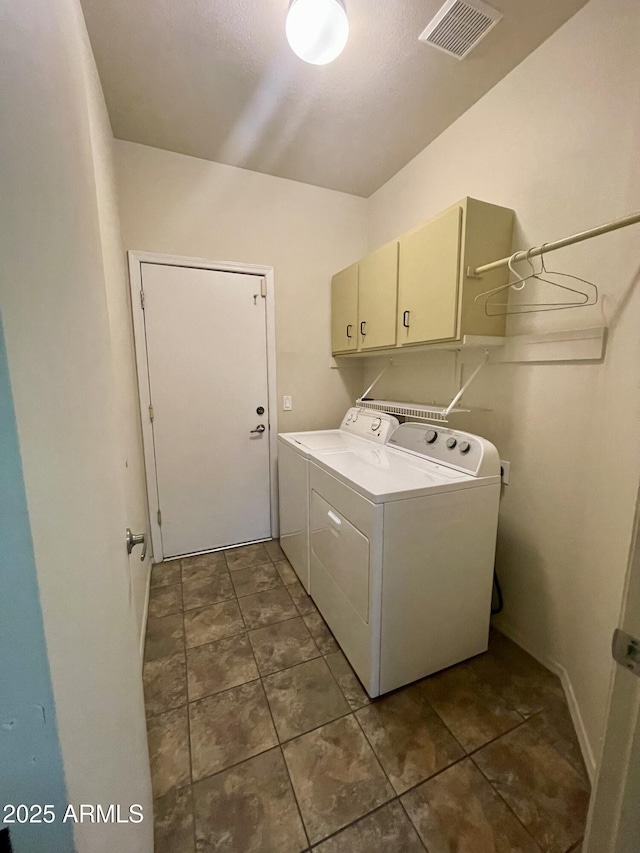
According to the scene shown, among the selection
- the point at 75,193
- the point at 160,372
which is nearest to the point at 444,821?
the point at 75,193

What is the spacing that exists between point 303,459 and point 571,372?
4.56 ft

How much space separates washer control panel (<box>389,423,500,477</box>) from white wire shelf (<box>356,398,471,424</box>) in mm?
72

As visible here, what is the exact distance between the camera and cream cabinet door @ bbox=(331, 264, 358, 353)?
2.46 m

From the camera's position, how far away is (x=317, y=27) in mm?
1289

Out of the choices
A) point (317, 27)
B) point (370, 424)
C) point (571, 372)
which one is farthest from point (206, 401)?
point (571, 372)

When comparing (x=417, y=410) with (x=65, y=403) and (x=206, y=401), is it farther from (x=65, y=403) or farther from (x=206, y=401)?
(x=65, y=403)

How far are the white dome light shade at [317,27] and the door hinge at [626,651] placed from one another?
6.60ft

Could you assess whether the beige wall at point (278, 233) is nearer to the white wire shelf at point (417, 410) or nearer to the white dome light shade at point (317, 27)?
the white wire shelf at point (417, 410)

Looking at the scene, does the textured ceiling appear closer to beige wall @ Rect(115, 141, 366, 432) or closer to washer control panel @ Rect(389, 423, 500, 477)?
beige wall @ Rect(115, 141, 366, 432)

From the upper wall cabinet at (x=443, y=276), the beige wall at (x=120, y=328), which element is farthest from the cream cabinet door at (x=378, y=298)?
the beige wall at (x=120, y=328)

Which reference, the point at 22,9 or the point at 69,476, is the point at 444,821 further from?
the point at 22,9

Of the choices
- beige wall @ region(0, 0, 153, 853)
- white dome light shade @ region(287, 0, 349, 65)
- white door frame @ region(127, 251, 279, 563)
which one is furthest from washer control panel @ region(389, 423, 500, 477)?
white dome light shade @ region(287, 0, 349, 65)

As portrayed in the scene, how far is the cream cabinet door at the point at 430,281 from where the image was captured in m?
1.63

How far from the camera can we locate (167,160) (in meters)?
2.22
